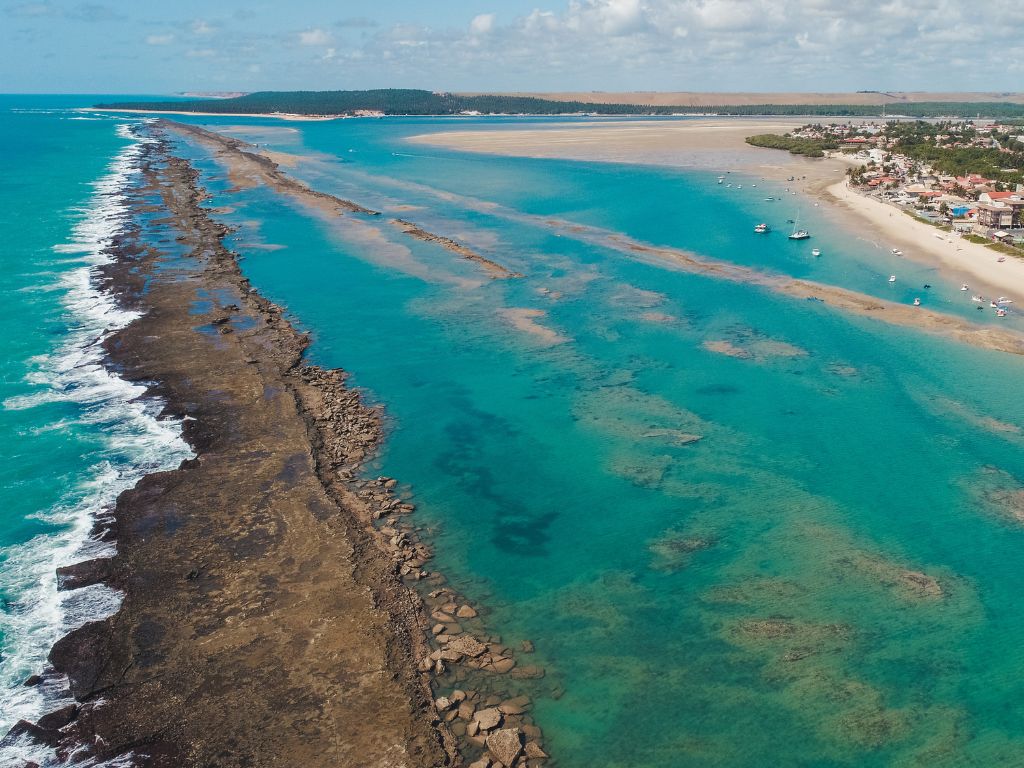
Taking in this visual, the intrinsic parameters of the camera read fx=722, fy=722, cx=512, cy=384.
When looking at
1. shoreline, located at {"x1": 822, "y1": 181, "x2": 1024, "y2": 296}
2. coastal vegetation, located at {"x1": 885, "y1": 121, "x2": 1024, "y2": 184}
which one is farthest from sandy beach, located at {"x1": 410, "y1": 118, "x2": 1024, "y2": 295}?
coastal vegetation, located at {"x1": 885, "y1": 121, "x2": 1024, "y2": 184}

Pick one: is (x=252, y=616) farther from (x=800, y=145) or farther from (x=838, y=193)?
(x=800, y=145)

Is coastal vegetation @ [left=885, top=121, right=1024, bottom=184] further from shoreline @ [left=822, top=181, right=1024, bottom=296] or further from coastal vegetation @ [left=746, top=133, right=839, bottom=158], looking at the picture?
shoreline @ [left=822, top=181, right=1024, bottom=296]

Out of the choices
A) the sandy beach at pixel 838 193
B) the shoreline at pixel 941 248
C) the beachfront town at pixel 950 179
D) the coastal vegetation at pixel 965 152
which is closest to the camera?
the shoreline at pixel 941 248

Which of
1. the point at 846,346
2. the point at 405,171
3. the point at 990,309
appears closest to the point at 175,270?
the point at 846,346

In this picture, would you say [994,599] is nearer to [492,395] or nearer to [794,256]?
[492,395]

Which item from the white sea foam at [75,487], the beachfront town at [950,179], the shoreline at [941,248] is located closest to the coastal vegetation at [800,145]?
the beachfront town at [950,179]

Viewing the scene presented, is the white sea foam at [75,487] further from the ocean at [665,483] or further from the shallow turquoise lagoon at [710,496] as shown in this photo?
the shallow turquoise lagoon at [710,496]

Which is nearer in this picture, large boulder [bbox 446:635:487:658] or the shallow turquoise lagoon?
the shallow turquoise lagoon
